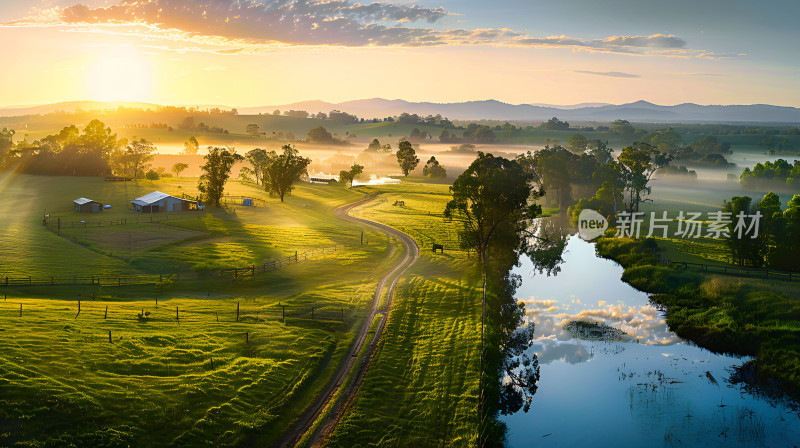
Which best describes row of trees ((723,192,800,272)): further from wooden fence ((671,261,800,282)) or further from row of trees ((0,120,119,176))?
row of trees ((0,120,119,176))

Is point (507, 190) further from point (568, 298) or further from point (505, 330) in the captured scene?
point (505, 330)

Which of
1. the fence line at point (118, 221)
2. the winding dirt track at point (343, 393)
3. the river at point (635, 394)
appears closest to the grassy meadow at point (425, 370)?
the winding dirt track at point (343, 393)

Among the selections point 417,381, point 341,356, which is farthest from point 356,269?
point 417,381

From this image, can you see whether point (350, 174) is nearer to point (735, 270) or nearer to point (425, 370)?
point (735, 270)

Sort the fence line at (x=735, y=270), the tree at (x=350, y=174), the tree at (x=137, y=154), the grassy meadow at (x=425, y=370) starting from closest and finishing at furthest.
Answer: the grassy meadow at (x=425, y=370) → the fence line at (x=735, y=270) → the tree at (x=137, y=154) → the tree at (x=350, y=174)

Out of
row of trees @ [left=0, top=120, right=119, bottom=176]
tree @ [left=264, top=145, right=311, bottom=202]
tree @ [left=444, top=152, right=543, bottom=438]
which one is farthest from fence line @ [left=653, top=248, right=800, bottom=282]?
row of trees @ [left=0, top=120, right=119, bottom=176]

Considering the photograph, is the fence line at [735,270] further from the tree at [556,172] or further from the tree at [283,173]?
the tree at [283,173]
